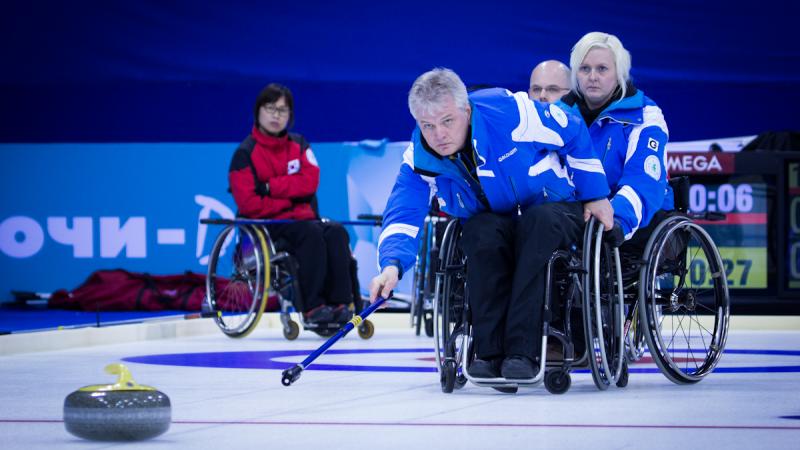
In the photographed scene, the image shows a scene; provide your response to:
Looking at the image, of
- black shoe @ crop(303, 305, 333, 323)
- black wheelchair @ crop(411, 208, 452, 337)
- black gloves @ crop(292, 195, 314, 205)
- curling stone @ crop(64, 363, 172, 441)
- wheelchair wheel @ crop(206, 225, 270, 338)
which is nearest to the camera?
curling stone @ crop(64, 363, 172, 441)

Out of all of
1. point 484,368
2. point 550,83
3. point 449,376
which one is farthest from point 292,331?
point 484,368

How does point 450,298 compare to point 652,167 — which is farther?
point 652,167

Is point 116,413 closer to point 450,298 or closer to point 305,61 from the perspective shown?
point 450,298

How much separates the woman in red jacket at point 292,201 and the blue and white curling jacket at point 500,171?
2.28 meters

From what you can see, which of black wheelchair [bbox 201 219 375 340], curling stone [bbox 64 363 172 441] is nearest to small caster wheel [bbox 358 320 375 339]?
black wheelchair [bbox 201 219 375 340]

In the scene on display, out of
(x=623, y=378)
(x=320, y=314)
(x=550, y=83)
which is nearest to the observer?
(x=623, y=378)

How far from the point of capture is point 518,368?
2.91m

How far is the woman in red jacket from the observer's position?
5418mm

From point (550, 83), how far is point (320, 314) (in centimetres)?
146

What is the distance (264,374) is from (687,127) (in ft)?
13.4

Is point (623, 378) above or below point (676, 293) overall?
below

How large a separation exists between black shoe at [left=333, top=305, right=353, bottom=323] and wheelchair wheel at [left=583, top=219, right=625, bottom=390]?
2171 millimetres

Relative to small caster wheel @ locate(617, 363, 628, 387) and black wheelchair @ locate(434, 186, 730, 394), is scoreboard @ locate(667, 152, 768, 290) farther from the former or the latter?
small caster wheel @ locate(617, 363, 628, 387)

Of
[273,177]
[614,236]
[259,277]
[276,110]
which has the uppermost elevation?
[276,110]
